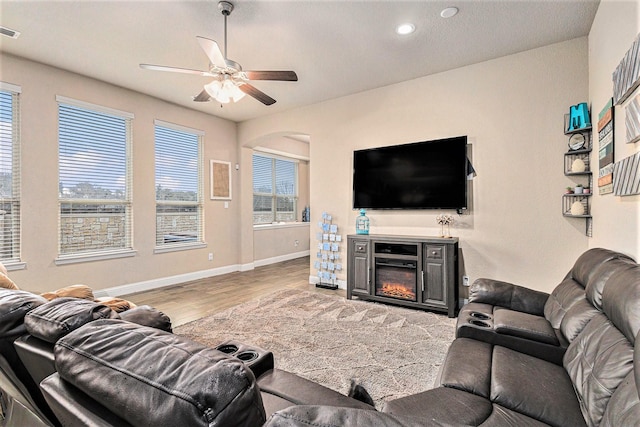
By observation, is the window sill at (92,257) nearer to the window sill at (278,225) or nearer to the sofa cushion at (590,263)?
the window sill at (278,225)

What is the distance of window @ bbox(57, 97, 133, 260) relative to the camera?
4066 mm

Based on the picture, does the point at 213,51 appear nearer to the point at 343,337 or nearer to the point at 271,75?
the point at 271,75

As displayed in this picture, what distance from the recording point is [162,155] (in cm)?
512

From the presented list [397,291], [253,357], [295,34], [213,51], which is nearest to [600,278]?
[253,357]

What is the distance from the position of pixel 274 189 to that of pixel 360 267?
161 inches

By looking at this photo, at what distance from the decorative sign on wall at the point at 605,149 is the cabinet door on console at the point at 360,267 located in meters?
2.42

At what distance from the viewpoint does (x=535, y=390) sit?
1323mm

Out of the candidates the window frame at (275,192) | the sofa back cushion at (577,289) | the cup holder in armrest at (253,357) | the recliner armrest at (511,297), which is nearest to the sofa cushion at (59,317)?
the cup holder in armrest at (253,357)

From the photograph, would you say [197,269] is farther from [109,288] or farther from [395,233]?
[395,233]

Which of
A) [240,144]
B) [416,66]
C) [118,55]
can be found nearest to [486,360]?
[416,66]

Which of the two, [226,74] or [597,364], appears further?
[226,74]

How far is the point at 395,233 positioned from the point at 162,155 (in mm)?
3822

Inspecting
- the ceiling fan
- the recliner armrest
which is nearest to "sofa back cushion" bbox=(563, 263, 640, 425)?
the recliner armrest

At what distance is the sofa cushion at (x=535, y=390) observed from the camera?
1.20 metres
